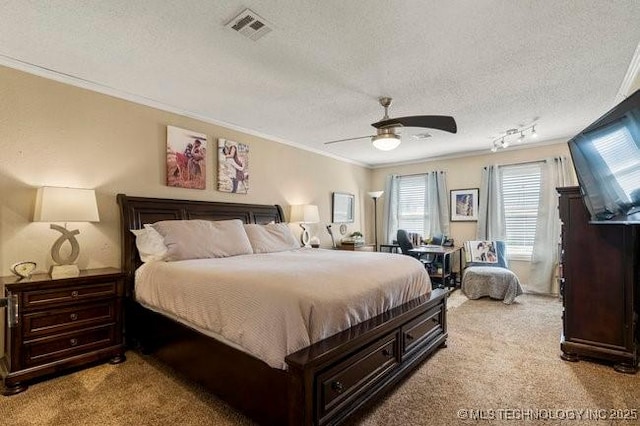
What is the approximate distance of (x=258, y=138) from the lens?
4.69 m

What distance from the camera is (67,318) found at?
8.27ft

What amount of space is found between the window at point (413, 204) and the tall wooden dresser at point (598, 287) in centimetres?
363

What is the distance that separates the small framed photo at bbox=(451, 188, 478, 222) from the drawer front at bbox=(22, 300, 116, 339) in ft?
18.5

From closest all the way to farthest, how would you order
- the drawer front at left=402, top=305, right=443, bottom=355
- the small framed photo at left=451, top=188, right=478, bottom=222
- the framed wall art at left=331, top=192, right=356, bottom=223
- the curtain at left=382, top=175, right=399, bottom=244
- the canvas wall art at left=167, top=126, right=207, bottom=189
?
the drawer front at left=402, top=305, right=443, bottom=355 < the canvas wall art at left=167, top=126, right=207, bottom=189 < the small framed photo at left=451, top=188, right=478, bottom=222 < the framed wall art at left=331, top=192, right=356, bottom=223 < the curtain at left=382, top=175, right=399, bottom=244

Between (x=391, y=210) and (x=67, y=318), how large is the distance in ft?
18.9

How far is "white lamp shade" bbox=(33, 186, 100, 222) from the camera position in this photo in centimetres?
252

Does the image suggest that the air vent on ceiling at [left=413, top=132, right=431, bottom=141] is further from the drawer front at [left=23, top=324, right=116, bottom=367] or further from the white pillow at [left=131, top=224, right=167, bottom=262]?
the drawer front at [left=23, top=324, right=116, bottom=367]

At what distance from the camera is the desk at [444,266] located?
16.9ft

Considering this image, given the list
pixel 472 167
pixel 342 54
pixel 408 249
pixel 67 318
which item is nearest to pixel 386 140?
pixel 342 54

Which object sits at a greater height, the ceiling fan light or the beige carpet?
the ceiling fan light

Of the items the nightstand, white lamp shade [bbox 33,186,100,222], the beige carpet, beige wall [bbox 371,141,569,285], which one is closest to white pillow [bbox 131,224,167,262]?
the nightstand

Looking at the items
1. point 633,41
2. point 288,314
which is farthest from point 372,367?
point 633,41

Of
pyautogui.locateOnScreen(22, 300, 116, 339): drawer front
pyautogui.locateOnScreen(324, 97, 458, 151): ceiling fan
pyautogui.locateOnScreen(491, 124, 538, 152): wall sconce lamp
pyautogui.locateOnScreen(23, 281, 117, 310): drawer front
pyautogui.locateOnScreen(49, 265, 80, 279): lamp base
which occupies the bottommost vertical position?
pyautogui.locateOnScreen(22, 300, 116, 339): drawer front

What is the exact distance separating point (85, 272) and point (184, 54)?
2.08 m
